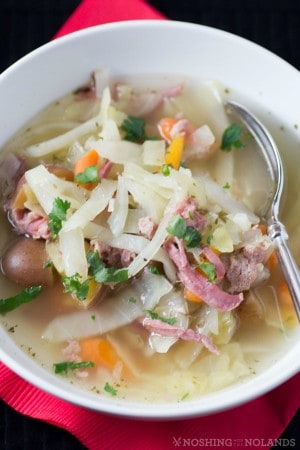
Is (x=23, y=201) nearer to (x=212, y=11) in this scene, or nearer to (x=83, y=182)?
(x=83, y=182)

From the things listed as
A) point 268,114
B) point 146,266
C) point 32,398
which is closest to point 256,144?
point 268,114

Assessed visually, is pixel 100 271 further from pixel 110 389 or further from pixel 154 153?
pixel 154 153

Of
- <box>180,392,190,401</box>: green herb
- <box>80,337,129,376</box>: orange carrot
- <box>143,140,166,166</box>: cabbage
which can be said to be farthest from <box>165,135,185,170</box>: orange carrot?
<box>180,392,190,401</box>: green herb

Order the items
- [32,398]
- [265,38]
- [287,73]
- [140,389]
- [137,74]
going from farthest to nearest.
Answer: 1. [265,38]
2. [137,74]
3. [287,73]
4. [32,398]
5. [140,389]

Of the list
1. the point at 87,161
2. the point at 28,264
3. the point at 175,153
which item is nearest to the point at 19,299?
the point at 28,264

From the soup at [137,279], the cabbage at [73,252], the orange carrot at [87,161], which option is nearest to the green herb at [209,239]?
the soup at [137,279]

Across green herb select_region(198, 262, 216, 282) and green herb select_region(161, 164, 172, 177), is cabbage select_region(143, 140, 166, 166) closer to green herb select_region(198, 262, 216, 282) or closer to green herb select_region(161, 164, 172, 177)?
green herb select_region(161, 164, 172, 177)
